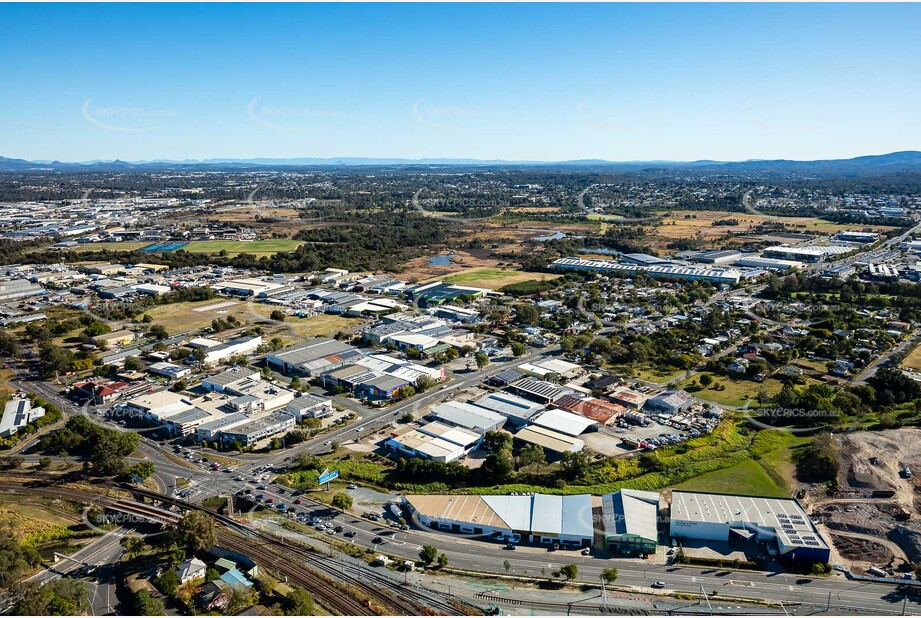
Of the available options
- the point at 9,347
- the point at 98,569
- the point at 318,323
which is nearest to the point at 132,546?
the point at 98,569

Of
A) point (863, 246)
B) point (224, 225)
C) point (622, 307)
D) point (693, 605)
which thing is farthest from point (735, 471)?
point (224, 225)

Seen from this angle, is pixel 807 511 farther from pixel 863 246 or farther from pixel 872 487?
pixel 863 246

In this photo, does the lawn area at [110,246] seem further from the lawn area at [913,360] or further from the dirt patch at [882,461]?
the lawn area at [913,360]

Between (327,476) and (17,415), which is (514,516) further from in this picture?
(17,415)

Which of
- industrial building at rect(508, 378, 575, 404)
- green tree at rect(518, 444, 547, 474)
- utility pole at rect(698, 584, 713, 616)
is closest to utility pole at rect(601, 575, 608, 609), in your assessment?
utility pole at rect(698, 584, 713, 616)

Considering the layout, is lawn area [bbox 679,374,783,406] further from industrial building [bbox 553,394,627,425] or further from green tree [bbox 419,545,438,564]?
green tree [bbox 419,545,438,564]

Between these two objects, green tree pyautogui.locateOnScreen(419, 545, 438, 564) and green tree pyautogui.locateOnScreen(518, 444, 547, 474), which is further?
green tree pyautogui.locateOnScreen(518, 444, 547, 474)
